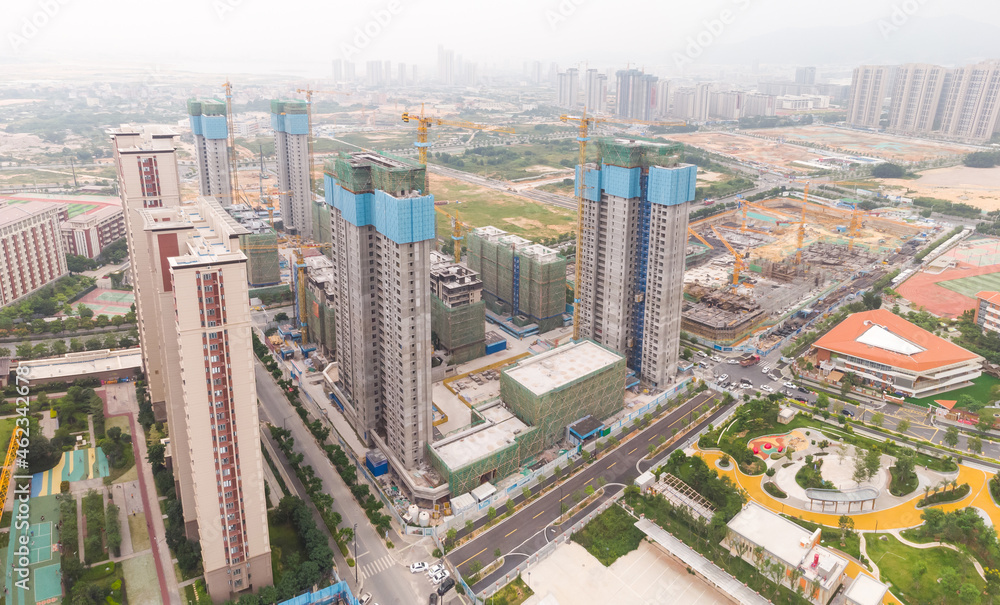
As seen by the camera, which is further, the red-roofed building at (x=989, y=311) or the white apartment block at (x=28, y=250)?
the white apartment block at (x=28, y=250)

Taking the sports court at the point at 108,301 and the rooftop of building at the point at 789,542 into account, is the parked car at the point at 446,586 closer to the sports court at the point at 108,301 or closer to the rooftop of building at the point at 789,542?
the rooftop of building at the point at 789,542

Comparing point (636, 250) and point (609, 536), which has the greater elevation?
point (636, 250)

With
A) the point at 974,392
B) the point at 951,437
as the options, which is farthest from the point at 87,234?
the point at 974,392

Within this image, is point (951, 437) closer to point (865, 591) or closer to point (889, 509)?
point (889, 509)

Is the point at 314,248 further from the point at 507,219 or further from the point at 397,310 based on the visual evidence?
Answer: the point at 397,310

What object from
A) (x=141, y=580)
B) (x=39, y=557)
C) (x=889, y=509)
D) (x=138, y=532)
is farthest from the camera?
(x=889, y=509)

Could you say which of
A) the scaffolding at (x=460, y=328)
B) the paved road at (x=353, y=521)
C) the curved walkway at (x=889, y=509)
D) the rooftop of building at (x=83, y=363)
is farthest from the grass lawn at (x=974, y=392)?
the rooftop of building at (x=83, y=363)

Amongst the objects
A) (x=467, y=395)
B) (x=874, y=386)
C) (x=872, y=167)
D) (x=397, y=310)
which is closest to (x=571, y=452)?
(x=467, y=395)
